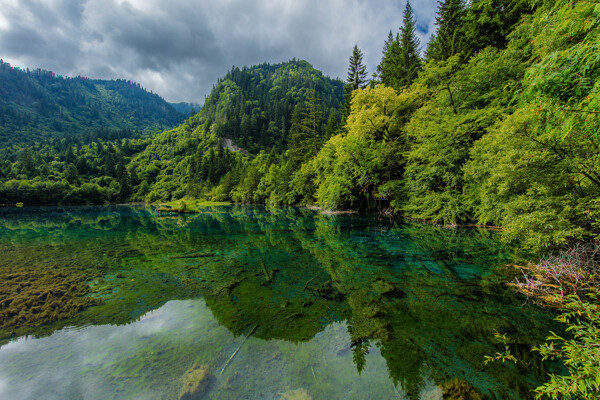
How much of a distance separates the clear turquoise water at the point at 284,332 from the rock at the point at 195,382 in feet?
0.39

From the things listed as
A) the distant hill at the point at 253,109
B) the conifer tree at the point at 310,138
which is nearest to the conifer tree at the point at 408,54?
the conifer tree at the point at 310,138

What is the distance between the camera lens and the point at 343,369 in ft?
13.5

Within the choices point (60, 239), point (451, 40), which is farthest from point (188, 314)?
point (451, 40)

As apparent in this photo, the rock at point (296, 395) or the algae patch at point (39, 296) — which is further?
the algae patch at point (39, 296)

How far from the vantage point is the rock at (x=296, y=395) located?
3511 mm

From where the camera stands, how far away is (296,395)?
11.7ft

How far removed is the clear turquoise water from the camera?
3732 mm

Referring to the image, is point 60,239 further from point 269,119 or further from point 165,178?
point 269,119

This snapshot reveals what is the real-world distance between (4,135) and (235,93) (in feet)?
426

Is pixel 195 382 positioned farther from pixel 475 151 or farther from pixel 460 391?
pixel 475 151

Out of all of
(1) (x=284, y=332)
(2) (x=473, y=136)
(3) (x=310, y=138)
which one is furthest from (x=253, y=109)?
(1) (x=284, y=332)

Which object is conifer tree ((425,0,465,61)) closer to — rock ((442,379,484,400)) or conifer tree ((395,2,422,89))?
conifer tree ((395,2,422,89))

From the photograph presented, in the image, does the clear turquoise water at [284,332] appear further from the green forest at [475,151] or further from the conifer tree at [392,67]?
the conifer tree at [392,67]

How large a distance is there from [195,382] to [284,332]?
199 cm
